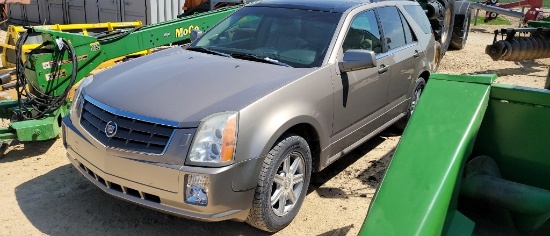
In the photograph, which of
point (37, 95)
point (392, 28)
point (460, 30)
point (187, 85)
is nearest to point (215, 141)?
point (187, 85)

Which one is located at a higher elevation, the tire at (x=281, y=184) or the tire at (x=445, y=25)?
the tire at (x=445, y=25)

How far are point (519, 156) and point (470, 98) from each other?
526 mm

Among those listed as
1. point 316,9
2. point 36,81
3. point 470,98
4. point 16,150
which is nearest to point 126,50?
point 36,81

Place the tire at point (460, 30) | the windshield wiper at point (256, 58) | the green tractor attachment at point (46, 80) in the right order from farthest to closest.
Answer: the tire at point (460, 30), the green tractor attachment at point (46, 80), the windshield wiper at point (256, 58)

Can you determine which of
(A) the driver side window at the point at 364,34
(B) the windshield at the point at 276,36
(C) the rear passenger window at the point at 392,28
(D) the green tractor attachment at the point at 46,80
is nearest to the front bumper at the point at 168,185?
(B) the windshield at the point at 276,36

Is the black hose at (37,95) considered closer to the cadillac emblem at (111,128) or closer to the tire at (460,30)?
the cadillac emblem at (111,128)

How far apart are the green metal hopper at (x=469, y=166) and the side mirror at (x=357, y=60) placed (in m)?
1.16

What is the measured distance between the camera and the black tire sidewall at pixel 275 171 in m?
3.35

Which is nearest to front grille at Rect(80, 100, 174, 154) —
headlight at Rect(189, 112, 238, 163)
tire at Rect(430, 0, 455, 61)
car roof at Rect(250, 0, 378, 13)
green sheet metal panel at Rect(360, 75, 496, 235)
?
headlight at Rect(189, 112, 238, 163)

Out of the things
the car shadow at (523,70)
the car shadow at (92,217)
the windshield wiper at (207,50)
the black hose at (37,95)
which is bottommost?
the car shadow at (92,217)

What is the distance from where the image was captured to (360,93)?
4.38 metres

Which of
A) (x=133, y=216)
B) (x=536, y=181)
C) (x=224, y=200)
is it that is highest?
(x=536, y=181)

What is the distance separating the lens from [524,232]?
8.55ft

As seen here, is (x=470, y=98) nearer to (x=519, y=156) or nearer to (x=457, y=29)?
(x=519, y=156)
